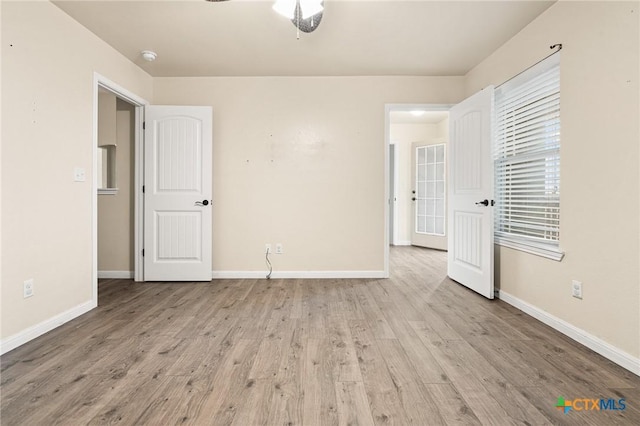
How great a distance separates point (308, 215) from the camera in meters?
3.89

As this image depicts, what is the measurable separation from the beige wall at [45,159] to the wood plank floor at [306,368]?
326 millimetres

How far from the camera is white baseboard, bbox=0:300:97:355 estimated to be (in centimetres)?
202

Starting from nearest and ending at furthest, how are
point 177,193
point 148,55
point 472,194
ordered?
1. point 148,55
2. point 472,194
3. point 177,193

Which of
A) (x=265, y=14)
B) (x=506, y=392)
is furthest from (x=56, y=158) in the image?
(x=506, y=392)

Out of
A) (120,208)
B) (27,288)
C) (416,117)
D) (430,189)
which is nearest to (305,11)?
(27,288)

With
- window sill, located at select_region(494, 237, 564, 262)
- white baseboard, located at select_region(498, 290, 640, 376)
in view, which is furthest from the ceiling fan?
white baseboard, located at select_region(498, 290, 640, 376)

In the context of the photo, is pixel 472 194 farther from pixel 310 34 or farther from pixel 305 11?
pixel 305 11

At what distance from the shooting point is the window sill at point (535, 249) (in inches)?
93.7

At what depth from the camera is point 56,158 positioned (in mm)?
2418

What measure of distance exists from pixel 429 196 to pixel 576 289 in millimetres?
4276

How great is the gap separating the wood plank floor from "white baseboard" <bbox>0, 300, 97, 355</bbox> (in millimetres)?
60

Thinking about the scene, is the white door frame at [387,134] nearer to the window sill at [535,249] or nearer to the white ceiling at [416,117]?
the window sill at [535,249]

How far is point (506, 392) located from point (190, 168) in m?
3.50

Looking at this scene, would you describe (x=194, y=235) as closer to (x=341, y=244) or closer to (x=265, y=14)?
(x=341, y=244)
